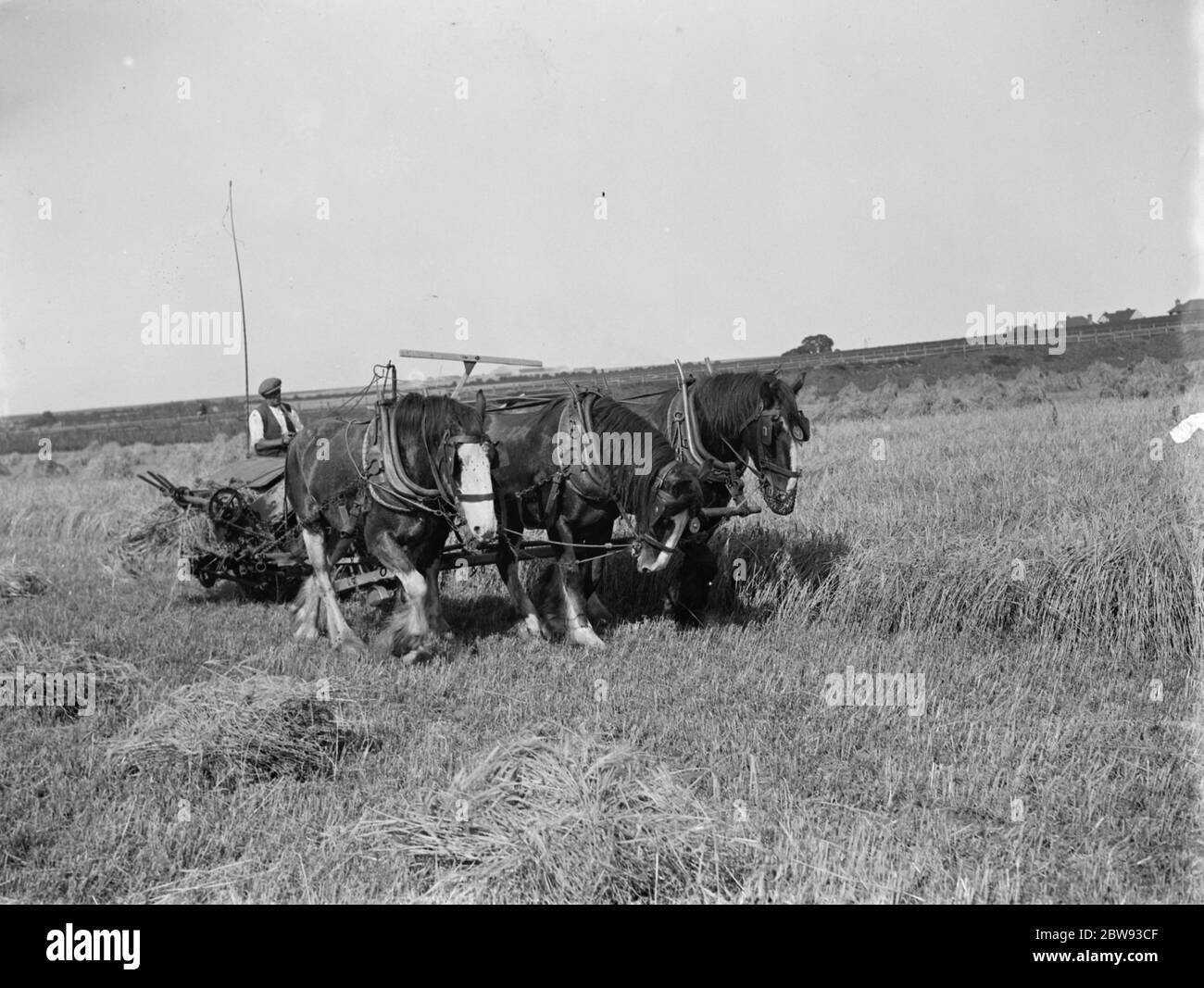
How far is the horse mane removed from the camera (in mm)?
8109

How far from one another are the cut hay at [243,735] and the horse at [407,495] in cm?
172

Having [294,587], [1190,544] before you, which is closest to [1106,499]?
[1190,544]

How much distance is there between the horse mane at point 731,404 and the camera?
811 centimetres

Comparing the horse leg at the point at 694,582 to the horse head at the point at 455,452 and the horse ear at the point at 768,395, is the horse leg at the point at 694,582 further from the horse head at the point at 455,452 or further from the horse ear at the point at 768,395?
the horse head at the point at 455,452

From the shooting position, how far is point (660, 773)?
15.0 ft

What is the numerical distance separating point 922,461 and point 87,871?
11064 millimetres

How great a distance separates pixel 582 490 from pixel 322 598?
2.50 metres

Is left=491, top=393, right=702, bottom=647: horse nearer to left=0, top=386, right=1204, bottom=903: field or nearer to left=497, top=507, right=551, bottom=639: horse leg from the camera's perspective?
left=497, top=507, right=551, bottom=639: horse leg

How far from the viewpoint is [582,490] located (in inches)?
312

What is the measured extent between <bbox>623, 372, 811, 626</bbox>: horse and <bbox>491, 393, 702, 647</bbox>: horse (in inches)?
21.4

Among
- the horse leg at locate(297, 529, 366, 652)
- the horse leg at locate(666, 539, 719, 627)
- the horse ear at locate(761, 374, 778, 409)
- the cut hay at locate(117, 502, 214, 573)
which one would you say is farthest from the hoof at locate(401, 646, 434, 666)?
the cut hay at locate(117, 502, 214, 573)

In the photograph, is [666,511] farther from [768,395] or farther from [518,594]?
[518,594]

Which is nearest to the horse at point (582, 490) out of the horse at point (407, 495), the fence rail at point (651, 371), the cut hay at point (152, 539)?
the horse at point (407, 495)
